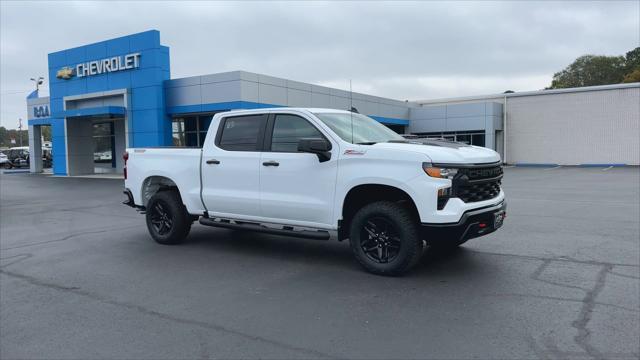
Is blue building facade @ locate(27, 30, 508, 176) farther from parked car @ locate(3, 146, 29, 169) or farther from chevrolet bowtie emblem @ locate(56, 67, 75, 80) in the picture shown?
parked car @ locate(3, 146, 29, 169)

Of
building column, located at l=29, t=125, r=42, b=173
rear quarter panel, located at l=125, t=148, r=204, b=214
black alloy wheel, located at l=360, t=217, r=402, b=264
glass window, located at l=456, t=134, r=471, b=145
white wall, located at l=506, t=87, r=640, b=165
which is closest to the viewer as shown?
black alloy wheel, located at l=360, t=217, r=402, b=264

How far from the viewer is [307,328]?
4355 mm

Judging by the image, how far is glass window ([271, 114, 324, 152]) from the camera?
6.55 metres

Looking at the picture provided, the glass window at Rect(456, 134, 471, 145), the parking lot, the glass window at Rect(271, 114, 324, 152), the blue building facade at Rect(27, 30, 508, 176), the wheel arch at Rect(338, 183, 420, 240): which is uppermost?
the blue building facade at Rect(27, 30, 508, 176)

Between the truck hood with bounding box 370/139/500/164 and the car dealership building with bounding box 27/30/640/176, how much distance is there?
18962 millimetres

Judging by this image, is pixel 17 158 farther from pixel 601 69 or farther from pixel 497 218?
pixel 601 69

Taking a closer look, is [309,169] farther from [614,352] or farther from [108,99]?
[108,99]

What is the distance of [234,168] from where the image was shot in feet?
23.2

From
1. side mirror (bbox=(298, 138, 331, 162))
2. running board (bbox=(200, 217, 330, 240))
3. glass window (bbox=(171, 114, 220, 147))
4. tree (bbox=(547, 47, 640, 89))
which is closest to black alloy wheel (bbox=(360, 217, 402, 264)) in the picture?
running board (bbox=(200, 217, 330, 240))

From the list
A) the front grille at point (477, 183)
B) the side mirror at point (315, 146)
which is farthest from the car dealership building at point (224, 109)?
the front grille at point (477, 183)

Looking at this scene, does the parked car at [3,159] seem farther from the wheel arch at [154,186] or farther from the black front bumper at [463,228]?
the black front bumper at [463,228]

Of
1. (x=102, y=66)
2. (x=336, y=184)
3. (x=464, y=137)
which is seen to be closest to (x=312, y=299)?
(x=336, y=184)

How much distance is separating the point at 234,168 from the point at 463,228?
10.7 ft

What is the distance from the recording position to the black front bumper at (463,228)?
5.46 metres
